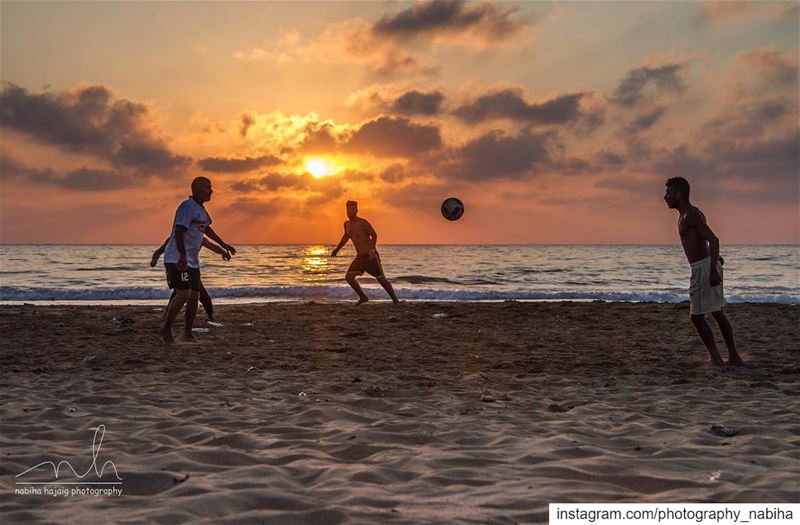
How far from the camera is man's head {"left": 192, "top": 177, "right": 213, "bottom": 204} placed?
8141 millimetres

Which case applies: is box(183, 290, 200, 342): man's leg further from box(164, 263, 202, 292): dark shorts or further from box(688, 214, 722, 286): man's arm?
box(688, 214, 722, 286): man's arm

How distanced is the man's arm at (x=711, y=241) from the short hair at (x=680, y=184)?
0.28 m

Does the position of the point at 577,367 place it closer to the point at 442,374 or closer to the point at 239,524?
the point at 442,374

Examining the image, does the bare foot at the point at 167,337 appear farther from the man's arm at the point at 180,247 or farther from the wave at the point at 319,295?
the wave at the point at 319,295

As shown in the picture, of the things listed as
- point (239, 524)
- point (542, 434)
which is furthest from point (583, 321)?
point (239, 524)

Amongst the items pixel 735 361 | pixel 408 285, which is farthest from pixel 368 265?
pixel 408 285

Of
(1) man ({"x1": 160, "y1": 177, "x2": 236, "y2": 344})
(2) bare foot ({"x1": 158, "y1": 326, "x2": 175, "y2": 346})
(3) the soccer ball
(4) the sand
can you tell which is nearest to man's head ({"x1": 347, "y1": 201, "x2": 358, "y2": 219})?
(3) the soccer ball

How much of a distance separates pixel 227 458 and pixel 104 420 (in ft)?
4.57

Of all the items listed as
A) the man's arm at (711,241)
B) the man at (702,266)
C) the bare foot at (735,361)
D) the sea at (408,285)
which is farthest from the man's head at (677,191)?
the sea at (408,285)

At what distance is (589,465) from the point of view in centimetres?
351

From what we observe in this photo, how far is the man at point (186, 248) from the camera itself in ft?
26.0

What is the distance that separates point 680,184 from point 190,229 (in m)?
5.96

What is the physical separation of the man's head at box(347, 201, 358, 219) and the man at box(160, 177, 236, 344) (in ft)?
16.5

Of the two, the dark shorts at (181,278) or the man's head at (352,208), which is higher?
the man's head at (352,208)
